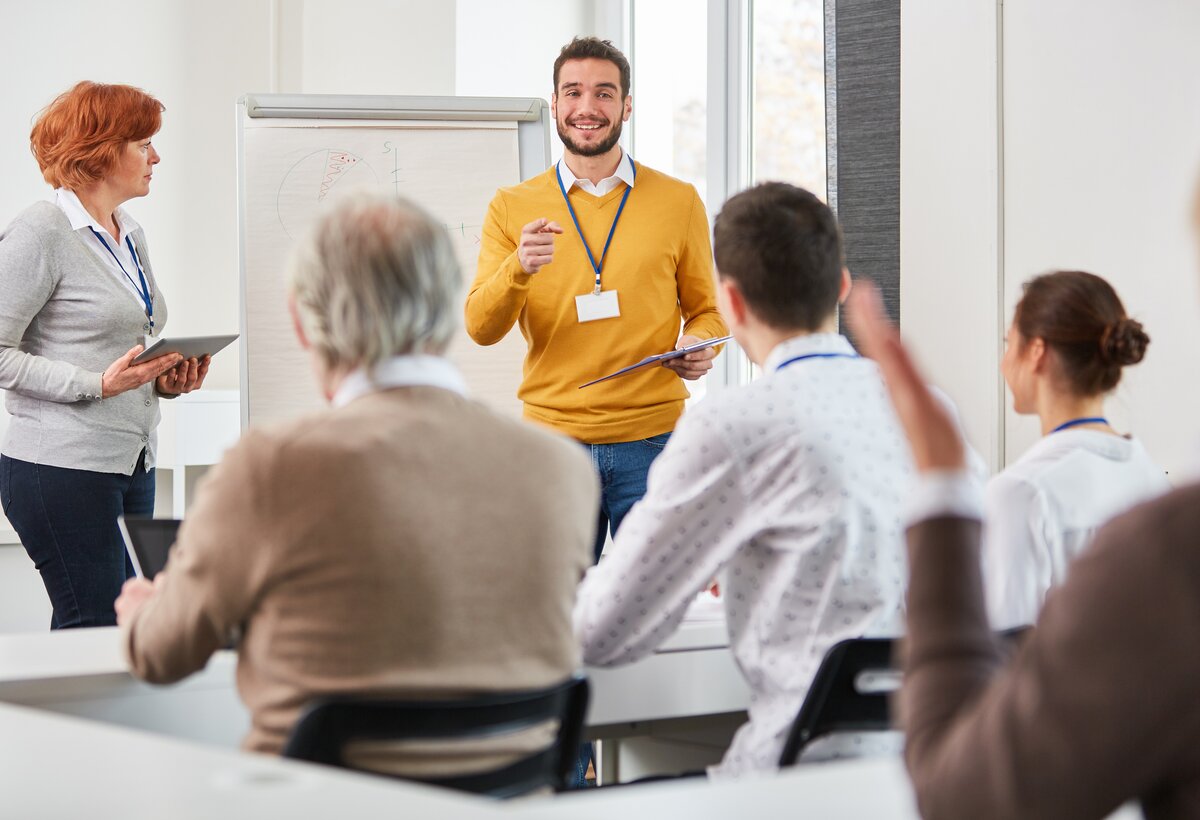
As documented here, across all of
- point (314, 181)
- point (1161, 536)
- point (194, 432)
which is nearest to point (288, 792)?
point (1161, 536)

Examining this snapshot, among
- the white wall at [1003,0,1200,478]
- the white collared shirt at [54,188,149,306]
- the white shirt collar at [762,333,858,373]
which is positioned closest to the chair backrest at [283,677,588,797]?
the white shirt collar at [762,333,858,373]

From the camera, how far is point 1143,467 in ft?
6.32

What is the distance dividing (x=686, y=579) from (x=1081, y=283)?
0.95 m

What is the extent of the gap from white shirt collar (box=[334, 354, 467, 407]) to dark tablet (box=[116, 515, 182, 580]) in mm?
608

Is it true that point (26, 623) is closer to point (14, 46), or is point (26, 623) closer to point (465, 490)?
point (14, 46)

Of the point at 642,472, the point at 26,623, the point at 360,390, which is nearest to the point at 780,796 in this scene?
the point at 360,390

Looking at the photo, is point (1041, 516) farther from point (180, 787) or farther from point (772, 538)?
point (180, 787)

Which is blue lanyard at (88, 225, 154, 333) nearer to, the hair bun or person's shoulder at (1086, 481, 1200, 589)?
the hair bun

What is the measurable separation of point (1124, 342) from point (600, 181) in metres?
1.69

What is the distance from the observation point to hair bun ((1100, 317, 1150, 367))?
6.59 feet

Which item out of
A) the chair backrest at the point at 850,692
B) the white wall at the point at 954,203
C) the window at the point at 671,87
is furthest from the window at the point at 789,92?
the chair backrest at the point at 850,692

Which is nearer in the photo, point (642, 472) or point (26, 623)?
point (642, 472)

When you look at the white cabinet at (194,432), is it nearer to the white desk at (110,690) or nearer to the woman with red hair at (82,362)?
the woman with red hair at (82,362)

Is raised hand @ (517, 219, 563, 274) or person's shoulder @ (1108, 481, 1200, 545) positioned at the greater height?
raised hand @ (517, 219, 563, 274)
